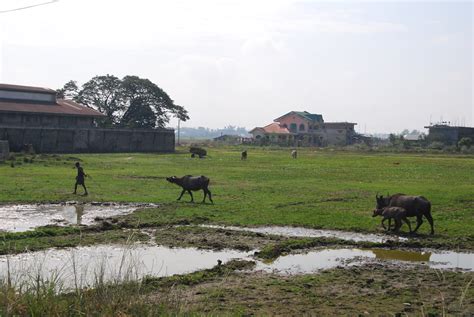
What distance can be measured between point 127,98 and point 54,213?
70.6m

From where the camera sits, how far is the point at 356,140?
5098 inches

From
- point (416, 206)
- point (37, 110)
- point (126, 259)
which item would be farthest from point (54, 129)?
point (126, 259)

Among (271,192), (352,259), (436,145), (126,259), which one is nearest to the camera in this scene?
(126,259)

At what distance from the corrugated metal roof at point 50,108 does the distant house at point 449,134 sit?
6509cm

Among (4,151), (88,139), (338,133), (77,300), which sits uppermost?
(338,133)

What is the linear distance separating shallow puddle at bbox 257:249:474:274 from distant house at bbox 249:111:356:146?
106703mm

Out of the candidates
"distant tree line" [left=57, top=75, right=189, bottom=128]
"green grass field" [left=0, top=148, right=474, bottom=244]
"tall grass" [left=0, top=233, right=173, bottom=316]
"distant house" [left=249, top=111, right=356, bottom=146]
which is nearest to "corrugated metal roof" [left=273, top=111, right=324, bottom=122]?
"distant house" [left=249, top=111, right=356, bottom=146]

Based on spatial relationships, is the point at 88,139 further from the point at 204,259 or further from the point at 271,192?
the point at 204,259

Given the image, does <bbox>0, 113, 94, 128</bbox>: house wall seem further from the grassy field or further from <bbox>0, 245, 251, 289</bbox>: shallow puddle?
<bbox>0, 245, 251, 289</bbox>: shallow puddle

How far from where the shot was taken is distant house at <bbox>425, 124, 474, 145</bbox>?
108 m

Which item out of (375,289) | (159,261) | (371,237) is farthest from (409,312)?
(371,237)

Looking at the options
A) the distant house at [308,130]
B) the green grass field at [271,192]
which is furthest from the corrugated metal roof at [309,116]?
the green grass field at [271,192]

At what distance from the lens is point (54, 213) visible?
21.7 meters

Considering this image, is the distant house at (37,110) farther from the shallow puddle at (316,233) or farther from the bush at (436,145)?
the bush at (436,145)
